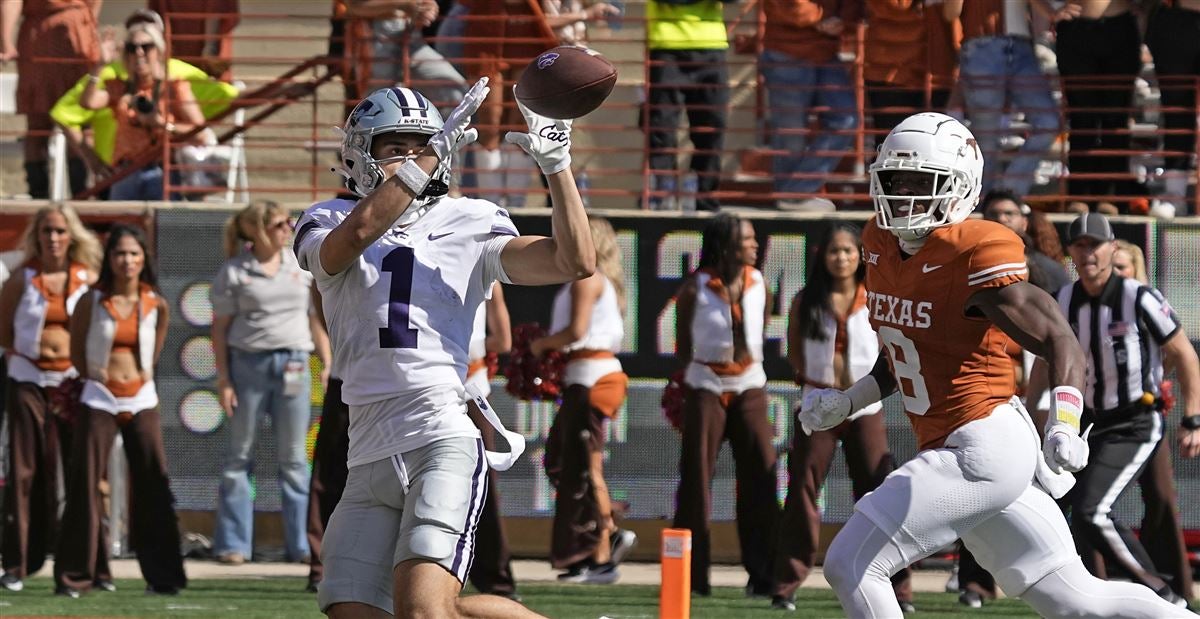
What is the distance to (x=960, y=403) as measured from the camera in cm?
539

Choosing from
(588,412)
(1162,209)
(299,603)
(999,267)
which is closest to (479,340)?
(588,412)

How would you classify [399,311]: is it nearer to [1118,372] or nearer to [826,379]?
[826,379]

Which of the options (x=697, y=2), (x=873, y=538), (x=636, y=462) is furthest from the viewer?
(x=697, y=2)

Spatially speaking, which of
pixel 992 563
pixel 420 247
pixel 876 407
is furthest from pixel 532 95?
pixel 876 407

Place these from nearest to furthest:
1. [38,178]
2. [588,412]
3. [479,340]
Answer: [479,340] < [588,412] < [38,178]

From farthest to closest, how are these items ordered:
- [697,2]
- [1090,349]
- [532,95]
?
[697,2], [1090,349], [532,95]

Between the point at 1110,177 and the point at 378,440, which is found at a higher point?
the point at 1110,177

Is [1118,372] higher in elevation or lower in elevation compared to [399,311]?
lower

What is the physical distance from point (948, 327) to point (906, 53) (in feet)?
20.4

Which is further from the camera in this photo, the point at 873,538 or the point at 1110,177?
the point at 1110,177

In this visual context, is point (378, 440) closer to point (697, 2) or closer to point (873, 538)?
point (873, 538)

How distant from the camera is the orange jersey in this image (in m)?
5.29

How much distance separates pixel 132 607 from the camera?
336 inches

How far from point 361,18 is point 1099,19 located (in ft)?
14.0
